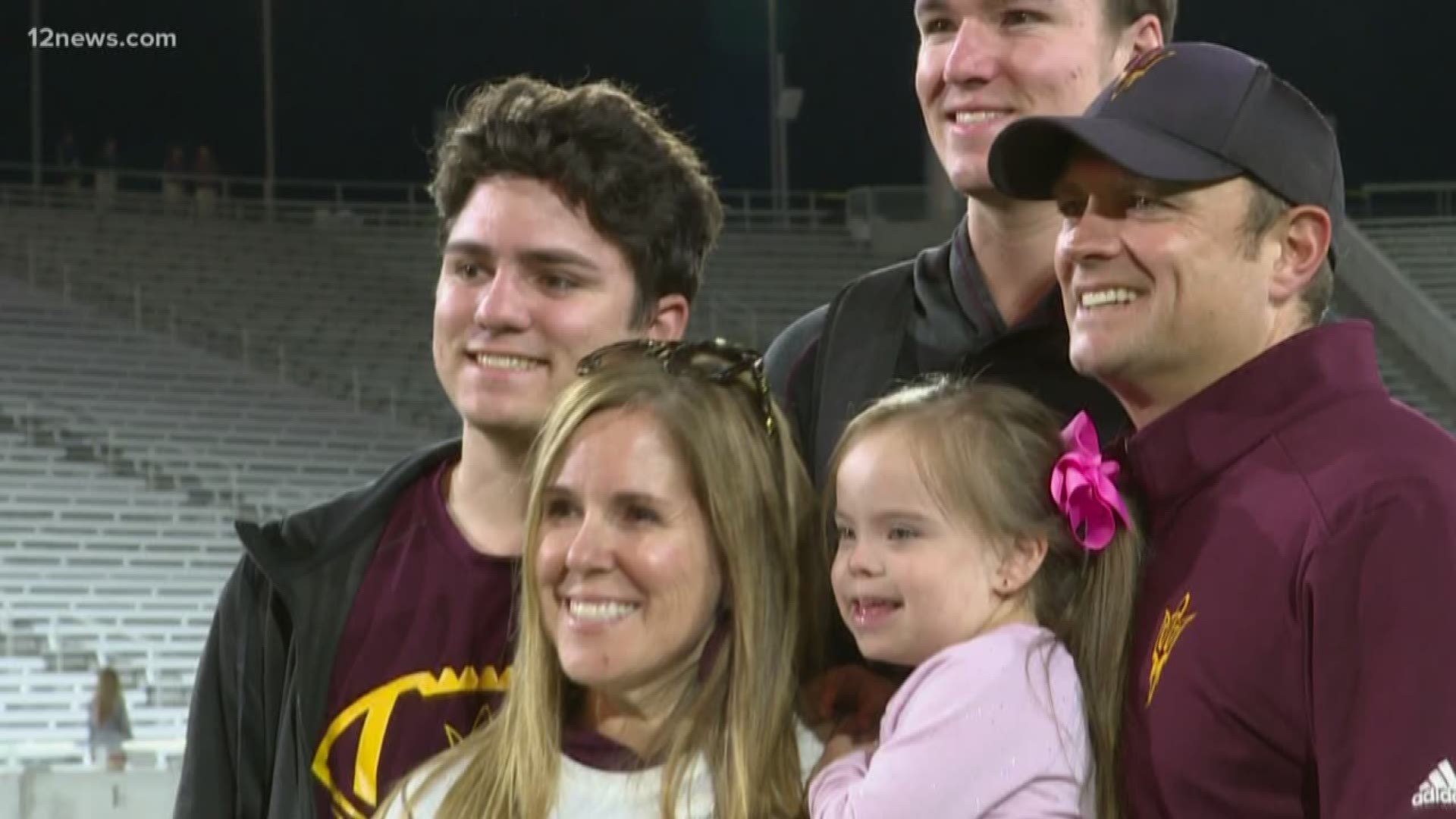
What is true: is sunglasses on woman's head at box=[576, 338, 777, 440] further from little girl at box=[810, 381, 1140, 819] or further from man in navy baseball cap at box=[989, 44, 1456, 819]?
man in navy baseball cap at box=[989, 44, 1456, 819]

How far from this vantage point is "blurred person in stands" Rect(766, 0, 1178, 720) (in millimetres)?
2254

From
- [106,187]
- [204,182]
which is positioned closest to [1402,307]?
[204,182]

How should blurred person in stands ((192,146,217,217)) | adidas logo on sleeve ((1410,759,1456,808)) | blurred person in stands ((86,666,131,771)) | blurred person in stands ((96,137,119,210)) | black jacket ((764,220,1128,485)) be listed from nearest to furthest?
adidas logo on sleeve ((1410,759,1456,808))
black jacket ((764,220,1128,485))
blurred person in stands ((86,666,131,771))
blurred person in stands ((96,137,119,210))
blurred person in stands ((192,146,217,217))

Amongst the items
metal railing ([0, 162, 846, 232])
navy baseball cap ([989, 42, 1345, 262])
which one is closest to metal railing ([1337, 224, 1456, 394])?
metal railing ([0, 162, 846, 232])

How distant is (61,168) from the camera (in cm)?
1530

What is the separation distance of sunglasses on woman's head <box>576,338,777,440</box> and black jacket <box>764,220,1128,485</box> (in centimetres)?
20

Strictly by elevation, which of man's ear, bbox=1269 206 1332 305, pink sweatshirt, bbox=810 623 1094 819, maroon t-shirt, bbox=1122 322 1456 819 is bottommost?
pink sweatshirt, bbox=810 623 1094 819

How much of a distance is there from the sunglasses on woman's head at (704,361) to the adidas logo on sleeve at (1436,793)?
733 mm

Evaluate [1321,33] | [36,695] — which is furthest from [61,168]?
[1321,33]

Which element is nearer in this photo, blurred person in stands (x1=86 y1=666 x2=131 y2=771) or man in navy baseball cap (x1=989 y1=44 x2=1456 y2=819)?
man in navy baseball cap (x1=989 y1=44 x2=1456 y2=819)

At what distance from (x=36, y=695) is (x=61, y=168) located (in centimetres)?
668

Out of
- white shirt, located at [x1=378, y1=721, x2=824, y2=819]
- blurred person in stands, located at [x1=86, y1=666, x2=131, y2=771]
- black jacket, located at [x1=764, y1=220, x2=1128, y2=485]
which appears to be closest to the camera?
white shirt, located at [x1=378, y1=721, x2=824, y2=819]

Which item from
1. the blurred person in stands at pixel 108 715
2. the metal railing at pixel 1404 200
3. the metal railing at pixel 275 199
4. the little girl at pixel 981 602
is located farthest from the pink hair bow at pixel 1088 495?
the metal railing at pixel 1404 200

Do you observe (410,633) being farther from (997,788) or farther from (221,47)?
(221,47)
